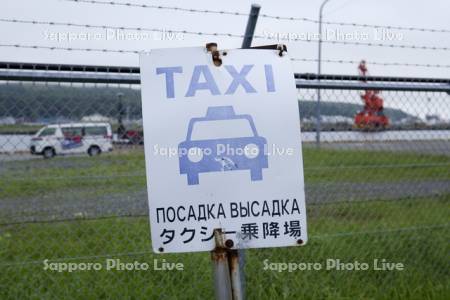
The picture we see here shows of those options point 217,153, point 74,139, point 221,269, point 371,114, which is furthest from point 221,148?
point 371,114

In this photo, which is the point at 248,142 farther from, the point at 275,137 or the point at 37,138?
the point at 37,138

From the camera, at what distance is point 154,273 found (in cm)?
296

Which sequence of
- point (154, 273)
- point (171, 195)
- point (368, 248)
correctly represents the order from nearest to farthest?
point (171, 195)
point (154, 273)
point (368, 248)

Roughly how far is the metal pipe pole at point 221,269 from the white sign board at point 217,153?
0.03 meters

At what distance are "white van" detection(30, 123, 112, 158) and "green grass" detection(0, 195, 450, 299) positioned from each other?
54 centimetres

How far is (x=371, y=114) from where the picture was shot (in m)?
2.99

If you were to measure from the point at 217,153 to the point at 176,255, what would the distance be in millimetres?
1825

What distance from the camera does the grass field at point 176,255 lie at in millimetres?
2432

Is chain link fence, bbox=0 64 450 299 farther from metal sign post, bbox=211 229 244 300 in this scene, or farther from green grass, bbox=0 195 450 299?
metal sign post, bbox=211 229 244 300

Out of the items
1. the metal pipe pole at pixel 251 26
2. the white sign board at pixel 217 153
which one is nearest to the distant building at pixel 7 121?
the white sign board at pixel 217 153

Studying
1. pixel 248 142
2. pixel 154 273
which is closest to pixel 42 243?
pixel 154 273

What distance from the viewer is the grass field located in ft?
7.98

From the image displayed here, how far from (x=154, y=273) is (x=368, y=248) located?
1.66 metres

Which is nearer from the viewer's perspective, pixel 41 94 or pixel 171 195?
pixel 171 195
